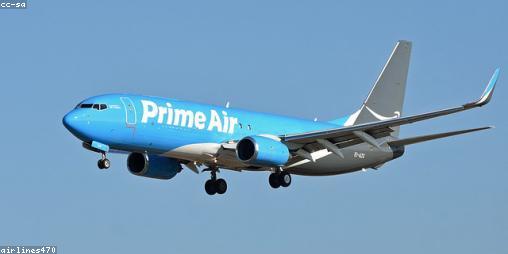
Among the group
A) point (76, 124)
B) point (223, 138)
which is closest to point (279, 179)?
point (223, 138)

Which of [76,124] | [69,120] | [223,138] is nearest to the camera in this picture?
[76,124]

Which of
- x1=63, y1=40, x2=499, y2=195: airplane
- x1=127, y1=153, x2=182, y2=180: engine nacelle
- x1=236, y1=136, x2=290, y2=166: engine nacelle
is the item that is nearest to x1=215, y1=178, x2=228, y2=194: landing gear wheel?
x1=63, y1=40, x2=499, y2=195: airplane

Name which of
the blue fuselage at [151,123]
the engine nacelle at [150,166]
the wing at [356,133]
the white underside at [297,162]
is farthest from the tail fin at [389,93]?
the engine nacelle at [150,166]

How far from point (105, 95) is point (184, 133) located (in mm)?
4175

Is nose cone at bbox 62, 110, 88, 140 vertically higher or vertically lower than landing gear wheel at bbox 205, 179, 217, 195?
higher

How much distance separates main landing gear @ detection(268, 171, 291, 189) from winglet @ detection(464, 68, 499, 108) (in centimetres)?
1118

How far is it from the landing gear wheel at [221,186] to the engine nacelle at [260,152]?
5.04 meters

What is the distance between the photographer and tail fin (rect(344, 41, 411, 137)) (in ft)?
235

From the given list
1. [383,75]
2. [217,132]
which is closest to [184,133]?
[217,132]

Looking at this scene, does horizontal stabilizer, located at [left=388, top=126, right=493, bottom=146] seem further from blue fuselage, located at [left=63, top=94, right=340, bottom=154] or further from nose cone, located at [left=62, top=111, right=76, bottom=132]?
nose cone, located at [left=62, top=111, right=76, bottom=132]

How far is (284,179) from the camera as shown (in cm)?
6344

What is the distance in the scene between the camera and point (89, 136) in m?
57.7

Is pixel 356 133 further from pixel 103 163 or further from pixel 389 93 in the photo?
pixel 103 163

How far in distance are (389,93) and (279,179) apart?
12350mm
